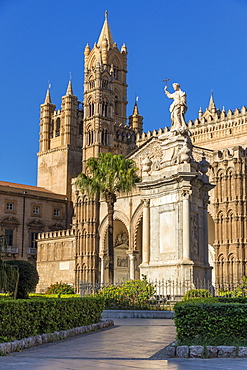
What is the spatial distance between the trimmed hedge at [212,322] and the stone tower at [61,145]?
61.4m

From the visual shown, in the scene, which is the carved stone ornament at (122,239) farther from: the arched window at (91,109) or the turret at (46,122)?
the turret at (46,122)

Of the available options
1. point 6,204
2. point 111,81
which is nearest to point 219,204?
point 6,204

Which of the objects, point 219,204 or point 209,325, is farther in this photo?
point 219,204

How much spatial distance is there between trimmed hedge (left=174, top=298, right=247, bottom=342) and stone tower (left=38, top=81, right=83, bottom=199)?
61.4 metres

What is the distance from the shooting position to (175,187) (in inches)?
808

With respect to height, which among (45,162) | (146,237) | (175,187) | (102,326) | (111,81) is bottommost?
(102,326)

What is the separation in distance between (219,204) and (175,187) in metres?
27.7

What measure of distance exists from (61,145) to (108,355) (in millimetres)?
68109

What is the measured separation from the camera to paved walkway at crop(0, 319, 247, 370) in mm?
8688

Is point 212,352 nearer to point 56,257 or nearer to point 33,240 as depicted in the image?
point 56,257

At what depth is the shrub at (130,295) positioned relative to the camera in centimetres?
2042

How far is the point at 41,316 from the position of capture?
12.0 meters

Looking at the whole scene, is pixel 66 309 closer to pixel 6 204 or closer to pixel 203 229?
pixel 203 229

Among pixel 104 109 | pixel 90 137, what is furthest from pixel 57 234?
pixel 104 109
